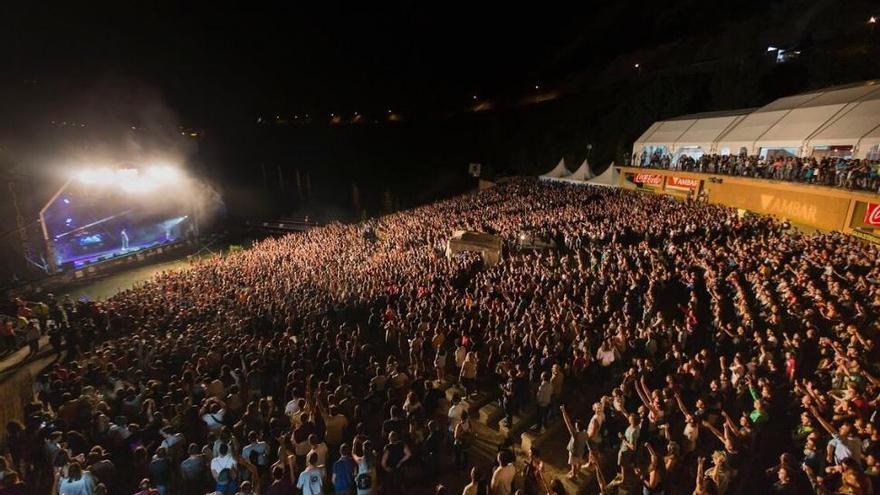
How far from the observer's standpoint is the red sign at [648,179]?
88.6 ft

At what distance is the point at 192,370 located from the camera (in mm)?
8406

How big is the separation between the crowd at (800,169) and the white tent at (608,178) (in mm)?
5833

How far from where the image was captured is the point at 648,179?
92.0 ft

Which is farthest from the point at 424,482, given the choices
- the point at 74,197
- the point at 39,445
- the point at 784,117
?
the point at 74,197

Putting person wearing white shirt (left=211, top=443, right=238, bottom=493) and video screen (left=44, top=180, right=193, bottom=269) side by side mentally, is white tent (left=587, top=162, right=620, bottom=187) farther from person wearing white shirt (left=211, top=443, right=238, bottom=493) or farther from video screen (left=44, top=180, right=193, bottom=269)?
video screen (left=44, top=180, right=193, bottom=269)

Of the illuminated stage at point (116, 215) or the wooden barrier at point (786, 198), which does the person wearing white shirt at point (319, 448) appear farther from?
the illuminated stage at point (116, 215)

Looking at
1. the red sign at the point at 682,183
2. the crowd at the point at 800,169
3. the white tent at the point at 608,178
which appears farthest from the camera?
the white tent at the point at 608,178

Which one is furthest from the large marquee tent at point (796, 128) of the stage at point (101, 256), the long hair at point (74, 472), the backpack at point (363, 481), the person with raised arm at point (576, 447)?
the stage at point (101, 256)

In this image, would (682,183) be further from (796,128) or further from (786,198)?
(786,198)

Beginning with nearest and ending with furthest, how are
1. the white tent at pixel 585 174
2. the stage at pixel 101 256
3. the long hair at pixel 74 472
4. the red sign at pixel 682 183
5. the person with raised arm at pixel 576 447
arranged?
the long hair at pixel 74 472 < the person with raised arm at pixel 576 447 < the red sign at pixel 682 183 < the stage at pixel 101 256 < the white tent at pixel 585 174

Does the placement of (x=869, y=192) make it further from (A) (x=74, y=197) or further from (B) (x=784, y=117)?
(A) (x=74, y=197)

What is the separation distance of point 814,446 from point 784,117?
24276mm

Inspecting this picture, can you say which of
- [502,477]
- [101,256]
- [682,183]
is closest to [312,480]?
[502,477]

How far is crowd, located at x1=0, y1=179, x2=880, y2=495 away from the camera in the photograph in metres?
5.77
